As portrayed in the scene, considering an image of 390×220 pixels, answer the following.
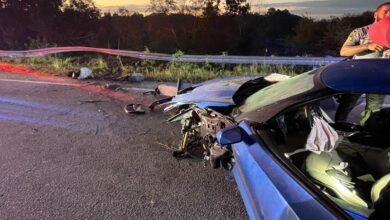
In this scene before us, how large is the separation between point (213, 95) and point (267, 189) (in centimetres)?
171

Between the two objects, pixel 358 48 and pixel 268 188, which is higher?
pixel 358 48

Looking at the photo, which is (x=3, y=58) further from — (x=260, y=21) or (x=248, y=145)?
(x=260, y=21)

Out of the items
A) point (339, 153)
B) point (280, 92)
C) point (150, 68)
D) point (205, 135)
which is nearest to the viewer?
point (339, 153)

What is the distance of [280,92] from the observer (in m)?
3.14

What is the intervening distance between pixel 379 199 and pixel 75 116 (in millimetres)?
4547

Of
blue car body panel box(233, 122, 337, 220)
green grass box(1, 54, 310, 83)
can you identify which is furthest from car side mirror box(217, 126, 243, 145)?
green grass box(1, 54, 310, 83)

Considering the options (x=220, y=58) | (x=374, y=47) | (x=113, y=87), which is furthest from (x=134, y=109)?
(x=220, y=58)

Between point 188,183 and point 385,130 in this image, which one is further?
point 188,183

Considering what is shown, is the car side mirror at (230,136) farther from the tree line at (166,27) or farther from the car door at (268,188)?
the tree line at (166,27)

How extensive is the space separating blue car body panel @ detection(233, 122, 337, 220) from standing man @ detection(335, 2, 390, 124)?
1.20 m

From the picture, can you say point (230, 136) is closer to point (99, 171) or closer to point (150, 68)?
point (99, 171)

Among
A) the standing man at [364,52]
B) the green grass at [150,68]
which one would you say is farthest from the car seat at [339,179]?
the green grass at [150,68]

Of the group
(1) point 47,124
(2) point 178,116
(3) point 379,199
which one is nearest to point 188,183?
(2) point 178,116

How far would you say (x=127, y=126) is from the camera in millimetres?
5602
